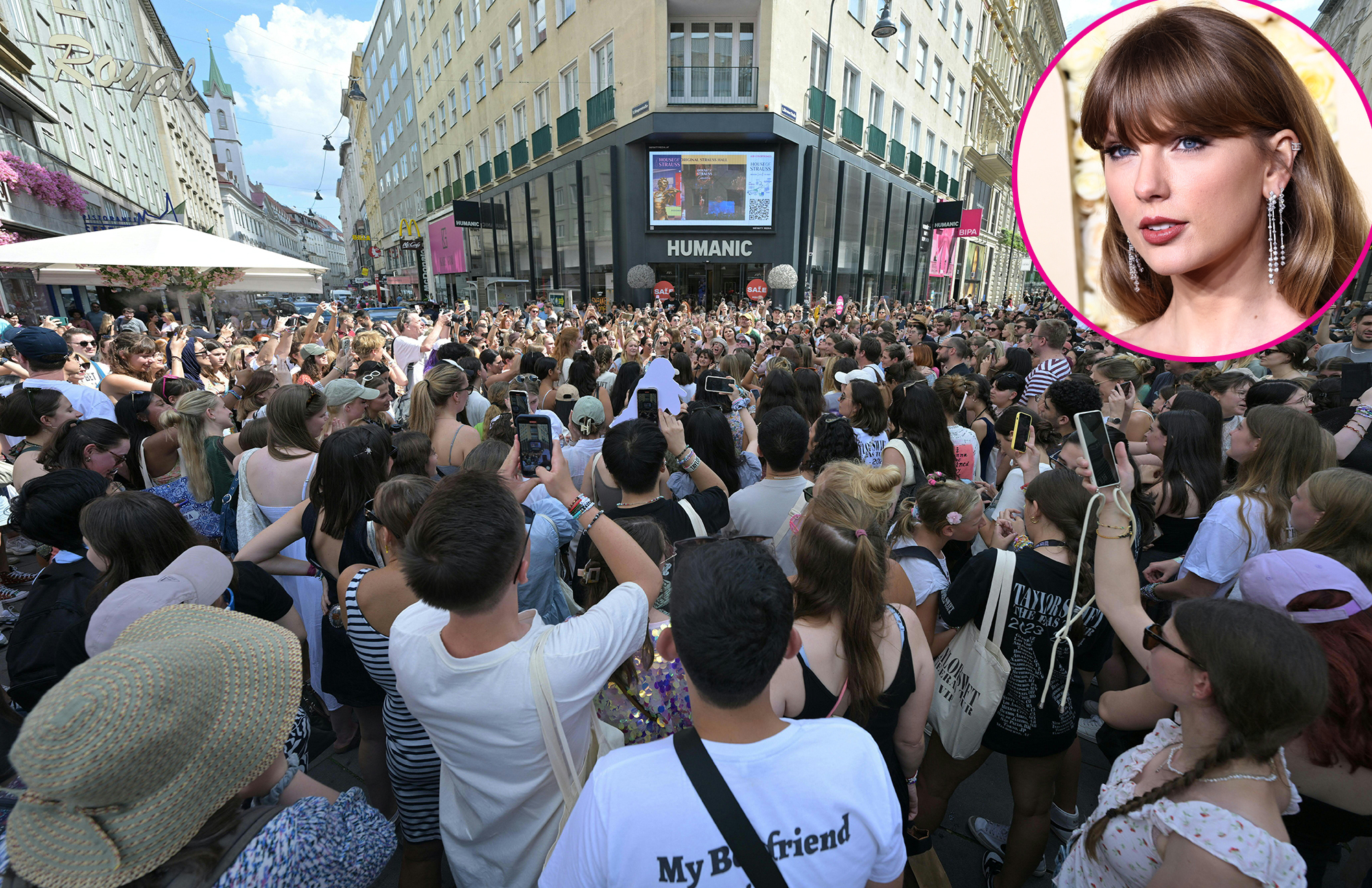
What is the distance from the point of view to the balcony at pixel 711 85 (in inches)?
646

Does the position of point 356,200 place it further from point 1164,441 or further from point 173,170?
point 1164,441

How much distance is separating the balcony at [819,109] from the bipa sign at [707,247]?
438 cm

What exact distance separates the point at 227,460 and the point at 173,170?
42949 millimetres

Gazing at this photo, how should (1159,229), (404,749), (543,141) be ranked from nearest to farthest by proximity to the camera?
(1159,229), (404,749), (543,141)

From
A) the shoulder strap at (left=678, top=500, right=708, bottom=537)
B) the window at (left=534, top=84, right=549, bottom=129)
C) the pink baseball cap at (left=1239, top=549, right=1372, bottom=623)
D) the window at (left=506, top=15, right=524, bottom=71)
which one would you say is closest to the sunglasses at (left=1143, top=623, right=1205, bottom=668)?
the pink baseball cap at (left=1239, top=549, right=1372, bottom=623)

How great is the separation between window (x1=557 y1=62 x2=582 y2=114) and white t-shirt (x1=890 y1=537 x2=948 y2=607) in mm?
21535

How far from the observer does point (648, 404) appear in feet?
11.1

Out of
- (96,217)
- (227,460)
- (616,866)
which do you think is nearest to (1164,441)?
(616,866)

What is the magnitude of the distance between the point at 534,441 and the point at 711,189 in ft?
55.6

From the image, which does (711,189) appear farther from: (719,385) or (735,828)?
(735,828)

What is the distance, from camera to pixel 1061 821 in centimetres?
251

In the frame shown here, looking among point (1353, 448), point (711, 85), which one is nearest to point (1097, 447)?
point (1353, 448)

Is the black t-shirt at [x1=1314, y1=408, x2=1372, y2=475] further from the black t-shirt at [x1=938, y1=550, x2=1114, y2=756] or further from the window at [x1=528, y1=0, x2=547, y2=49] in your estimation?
the window at [x1=528, y1=0, x2=547, y2=49]

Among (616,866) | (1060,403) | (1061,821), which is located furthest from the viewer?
(1060,403)
